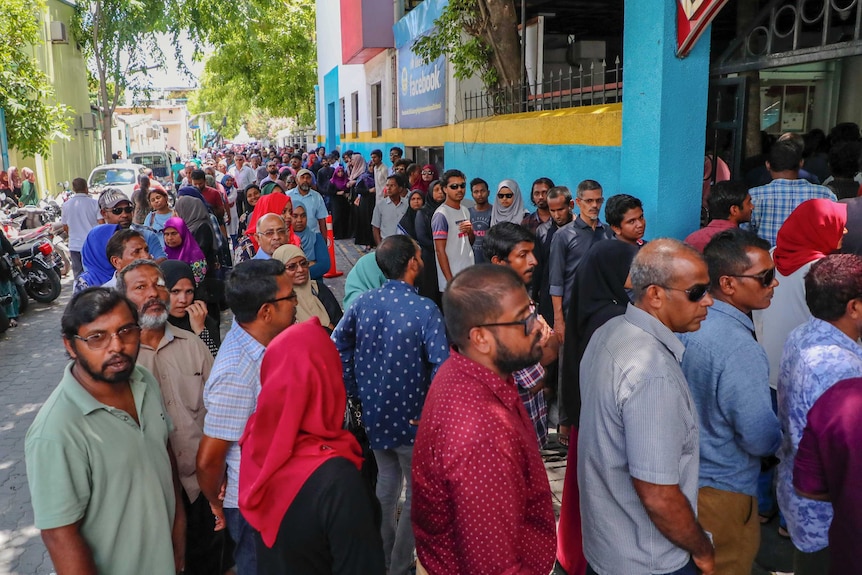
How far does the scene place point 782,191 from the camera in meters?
4.88

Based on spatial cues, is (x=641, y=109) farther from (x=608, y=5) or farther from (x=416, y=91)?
(x=416, y=91)

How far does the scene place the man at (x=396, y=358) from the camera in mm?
3418

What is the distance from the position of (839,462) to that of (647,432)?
0.60 m

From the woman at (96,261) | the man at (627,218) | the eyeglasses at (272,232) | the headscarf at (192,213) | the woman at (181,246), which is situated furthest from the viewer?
the headscarf at (192,213)

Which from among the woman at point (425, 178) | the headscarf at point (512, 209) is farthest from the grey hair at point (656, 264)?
the woman at point (425, 178)

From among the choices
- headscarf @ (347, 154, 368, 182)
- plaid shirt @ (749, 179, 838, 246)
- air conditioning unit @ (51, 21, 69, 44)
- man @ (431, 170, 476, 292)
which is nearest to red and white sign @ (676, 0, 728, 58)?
plaid shirt @ (749, 179, 838, 246)

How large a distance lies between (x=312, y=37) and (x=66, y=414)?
35840 millimetres

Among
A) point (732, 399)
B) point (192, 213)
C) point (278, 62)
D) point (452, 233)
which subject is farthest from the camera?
point (278, 62)

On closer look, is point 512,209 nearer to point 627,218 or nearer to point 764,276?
point 627,218

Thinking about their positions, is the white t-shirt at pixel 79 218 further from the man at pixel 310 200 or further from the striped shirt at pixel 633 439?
the striped shirt at pixel 633 439

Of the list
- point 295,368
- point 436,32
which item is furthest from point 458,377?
point 436,32

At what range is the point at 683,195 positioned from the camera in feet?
19.0

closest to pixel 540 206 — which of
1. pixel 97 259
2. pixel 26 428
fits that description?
pixel 97 259

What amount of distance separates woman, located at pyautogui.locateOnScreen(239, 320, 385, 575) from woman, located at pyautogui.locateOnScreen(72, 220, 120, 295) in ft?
12.3
